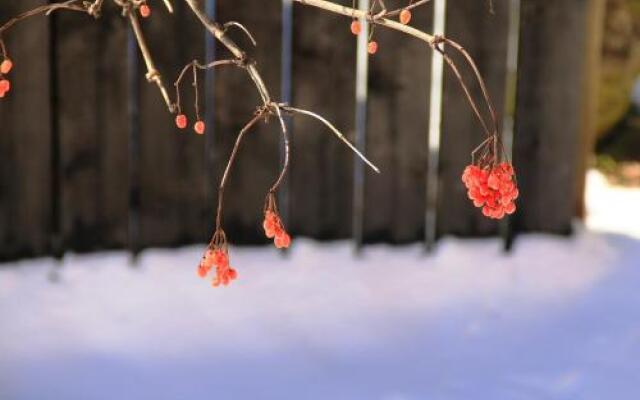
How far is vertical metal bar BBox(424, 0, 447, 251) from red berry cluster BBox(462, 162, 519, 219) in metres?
1.82

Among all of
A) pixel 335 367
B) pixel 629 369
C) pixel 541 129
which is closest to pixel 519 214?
pixel 541 129

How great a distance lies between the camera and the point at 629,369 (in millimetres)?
3291

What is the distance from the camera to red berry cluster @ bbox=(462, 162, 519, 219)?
2115 mm

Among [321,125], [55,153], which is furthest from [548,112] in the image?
[55,153]

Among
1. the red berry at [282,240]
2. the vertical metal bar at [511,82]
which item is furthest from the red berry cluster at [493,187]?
the vertical metal bar at [511,82]

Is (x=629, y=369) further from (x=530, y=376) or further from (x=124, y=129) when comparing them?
(x=124, y=129)

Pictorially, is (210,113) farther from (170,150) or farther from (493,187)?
(493,187)

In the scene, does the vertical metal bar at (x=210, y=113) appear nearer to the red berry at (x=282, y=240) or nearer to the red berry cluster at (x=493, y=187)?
the red berry at (x=282, y=240)

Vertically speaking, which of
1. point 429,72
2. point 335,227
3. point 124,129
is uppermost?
point 429,72

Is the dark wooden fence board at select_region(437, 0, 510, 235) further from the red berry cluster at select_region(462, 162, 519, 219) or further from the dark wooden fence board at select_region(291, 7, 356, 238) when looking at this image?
the red berry cluster at select_region(462, 162, 519, 219)

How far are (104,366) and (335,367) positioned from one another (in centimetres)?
77

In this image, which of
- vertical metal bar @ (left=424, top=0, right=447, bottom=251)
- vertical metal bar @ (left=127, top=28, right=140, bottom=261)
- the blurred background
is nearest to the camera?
the blurred background

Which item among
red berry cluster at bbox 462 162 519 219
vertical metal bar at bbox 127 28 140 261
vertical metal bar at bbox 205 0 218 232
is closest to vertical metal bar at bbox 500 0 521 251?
vertical metal bar at bbox 205 0 218 232

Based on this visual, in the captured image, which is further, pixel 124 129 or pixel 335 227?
pixel 335 227
